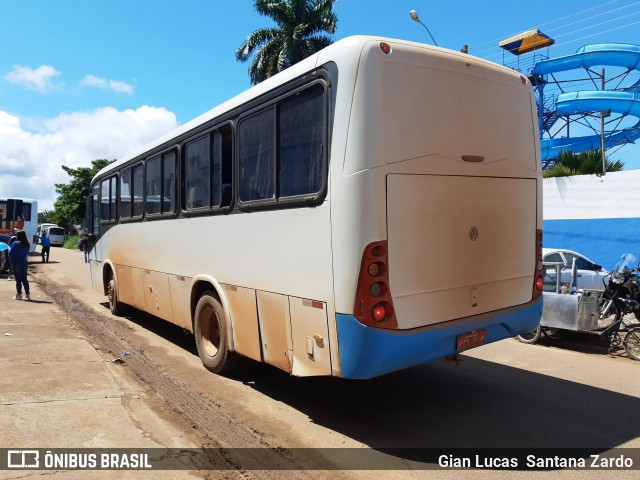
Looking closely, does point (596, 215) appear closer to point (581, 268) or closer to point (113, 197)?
point (581, 268)

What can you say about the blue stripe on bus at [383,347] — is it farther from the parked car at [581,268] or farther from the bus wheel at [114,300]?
the parked car at [581,268]

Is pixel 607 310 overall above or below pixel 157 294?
below

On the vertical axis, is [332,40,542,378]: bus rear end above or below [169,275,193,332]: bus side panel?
above

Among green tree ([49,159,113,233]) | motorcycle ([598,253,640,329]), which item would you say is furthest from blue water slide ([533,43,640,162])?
green tree ([49,159,113,233])

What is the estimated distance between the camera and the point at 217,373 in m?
6.30

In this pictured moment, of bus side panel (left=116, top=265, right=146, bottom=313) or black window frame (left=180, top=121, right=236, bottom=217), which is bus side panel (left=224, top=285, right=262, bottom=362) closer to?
black window frame (left=180, top=121, right=236, bottom=217)

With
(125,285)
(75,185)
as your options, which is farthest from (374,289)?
(75,185)

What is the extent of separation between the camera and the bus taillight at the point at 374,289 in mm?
3893

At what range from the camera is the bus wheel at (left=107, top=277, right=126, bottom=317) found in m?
10.2

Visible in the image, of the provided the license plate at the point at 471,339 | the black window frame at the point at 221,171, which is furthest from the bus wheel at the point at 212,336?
the license plate at the point at 471,339

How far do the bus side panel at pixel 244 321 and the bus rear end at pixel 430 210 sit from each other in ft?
4.65

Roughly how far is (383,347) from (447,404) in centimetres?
190

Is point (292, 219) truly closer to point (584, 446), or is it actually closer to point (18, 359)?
point (584, 446)

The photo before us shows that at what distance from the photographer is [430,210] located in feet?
13.9
